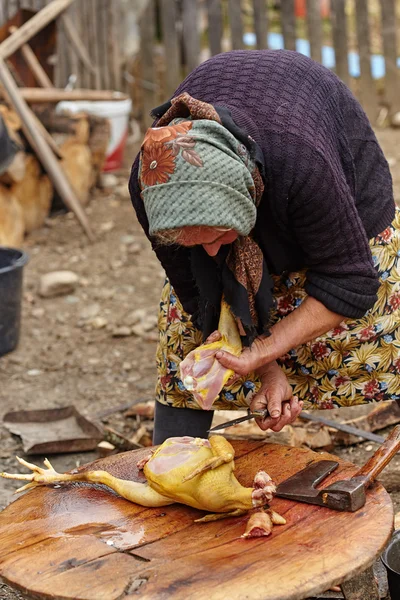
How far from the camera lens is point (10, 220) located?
6625mm

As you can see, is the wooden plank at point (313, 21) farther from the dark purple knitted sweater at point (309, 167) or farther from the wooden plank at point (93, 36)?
the dark purple knitted sweater at point (309, 167)

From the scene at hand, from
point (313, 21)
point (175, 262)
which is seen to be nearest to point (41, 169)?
point (313, 21)

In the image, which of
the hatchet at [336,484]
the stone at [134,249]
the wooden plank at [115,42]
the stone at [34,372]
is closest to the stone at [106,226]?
the stone at [134,249]

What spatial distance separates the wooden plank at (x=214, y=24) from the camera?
8172 millimetres

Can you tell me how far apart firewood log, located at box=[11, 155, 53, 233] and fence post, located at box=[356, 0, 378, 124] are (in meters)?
3.17

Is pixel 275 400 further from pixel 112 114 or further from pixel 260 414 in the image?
pixel 112 114

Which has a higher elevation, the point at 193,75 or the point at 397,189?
the point at 193,75

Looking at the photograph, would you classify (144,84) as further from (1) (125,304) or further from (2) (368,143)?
(2) (368,143)

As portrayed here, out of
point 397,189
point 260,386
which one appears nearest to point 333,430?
point 260,386

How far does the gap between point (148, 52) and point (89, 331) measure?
391cm

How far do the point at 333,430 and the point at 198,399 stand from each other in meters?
1.67

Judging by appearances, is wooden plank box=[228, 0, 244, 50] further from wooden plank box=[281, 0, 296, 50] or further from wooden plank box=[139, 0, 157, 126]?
wooden plank box=[139, 0, 157, 126]

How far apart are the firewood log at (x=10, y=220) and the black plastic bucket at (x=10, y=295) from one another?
1233 mm

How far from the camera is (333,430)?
3.98 metres
